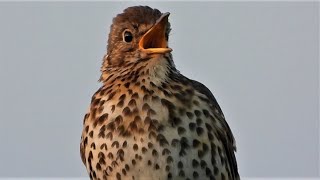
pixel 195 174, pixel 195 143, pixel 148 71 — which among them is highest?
pixel 148 71

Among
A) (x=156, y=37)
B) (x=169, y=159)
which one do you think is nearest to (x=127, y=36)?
(x=156, y=37)

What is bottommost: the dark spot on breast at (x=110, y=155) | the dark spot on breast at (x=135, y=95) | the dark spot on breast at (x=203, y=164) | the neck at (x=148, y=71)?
the dark spot on breast at (x=203, y=164)

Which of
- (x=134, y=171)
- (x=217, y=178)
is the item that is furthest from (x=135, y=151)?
(x=217, y=178)

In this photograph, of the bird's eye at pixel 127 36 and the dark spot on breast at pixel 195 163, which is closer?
the dark spot on breast at pixel 195 163

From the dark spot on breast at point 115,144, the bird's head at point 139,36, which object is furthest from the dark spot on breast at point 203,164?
the bird's head at point 139,36

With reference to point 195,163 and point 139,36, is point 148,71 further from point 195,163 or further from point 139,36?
point 195,163

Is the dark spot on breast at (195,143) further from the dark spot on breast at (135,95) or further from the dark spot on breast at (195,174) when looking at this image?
the dark spot on breast at (135,95)

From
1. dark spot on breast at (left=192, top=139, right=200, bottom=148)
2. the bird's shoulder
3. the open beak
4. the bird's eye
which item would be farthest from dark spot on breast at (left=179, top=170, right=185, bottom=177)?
the bird's eye
